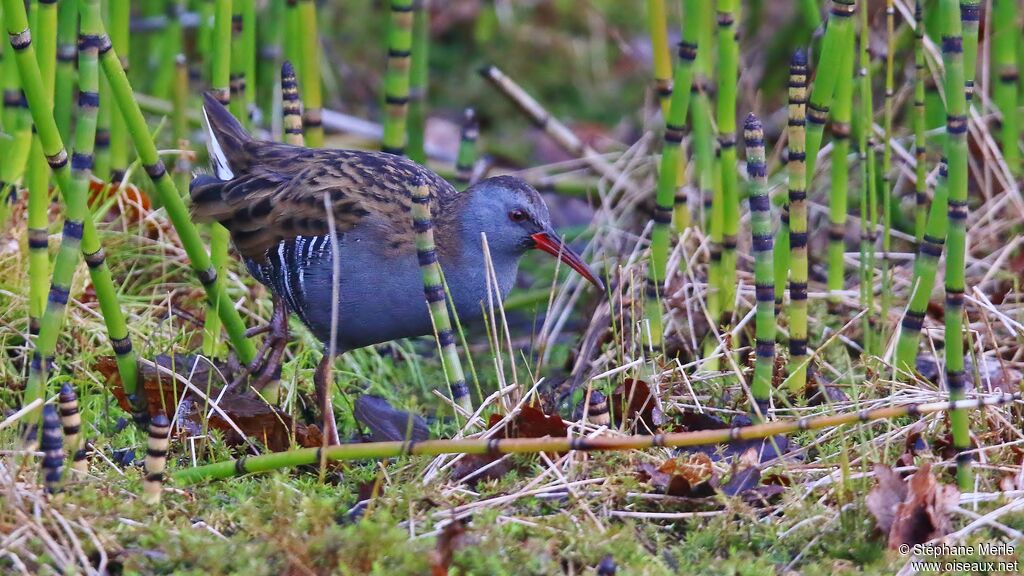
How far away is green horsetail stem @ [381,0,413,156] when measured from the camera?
12.8 ft

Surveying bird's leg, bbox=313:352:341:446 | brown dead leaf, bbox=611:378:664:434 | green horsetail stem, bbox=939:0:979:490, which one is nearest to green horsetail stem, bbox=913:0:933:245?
green horsetail stem, bbox=939:0:979:490

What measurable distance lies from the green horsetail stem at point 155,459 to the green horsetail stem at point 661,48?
5.57ft

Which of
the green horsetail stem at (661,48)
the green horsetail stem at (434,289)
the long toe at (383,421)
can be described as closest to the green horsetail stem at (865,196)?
the green horsetail stem at (661,48)

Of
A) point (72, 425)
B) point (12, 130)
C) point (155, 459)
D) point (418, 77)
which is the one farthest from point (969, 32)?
point (12, 130)

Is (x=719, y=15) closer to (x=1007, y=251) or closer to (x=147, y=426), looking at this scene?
(x=1007, y=251)

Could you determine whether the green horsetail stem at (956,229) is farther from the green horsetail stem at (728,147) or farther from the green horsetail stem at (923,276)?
the green horsetail stem at (728,147)

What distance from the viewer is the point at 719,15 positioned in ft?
11.4

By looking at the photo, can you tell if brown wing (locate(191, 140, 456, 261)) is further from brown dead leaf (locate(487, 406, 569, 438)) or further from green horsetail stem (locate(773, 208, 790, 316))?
green horsetail stem (locate(773, 208, 790, 316))

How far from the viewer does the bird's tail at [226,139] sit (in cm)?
378

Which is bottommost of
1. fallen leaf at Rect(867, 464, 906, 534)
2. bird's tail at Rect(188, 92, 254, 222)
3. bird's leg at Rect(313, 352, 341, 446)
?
bird's leg at Rect(313, 352, 341, 446)

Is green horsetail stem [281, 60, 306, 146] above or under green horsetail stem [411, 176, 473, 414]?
above

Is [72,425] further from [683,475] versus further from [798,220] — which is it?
[798,220]

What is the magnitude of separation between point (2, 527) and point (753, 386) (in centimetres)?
183

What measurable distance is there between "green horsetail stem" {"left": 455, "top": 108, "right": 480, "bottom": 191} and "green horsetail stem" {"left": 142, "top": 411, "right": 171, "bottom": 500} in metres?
2.04
